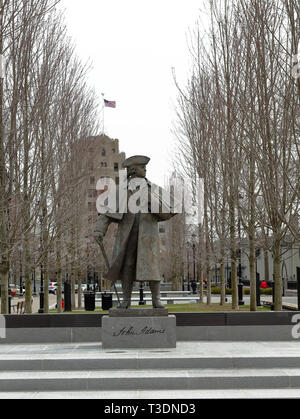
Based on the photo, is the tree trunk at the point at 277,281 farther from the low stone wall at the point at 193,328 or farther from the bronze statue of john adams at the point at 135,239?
the bronze statue of john adams at the point at 135,239

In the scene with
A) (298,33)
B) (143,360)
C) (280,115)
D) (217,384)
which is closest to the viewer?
(217,384)

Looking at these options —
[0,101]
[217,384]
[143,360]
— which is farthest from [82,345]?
[0,101]

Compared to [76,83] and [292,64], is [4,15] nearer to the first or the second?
[76,83]

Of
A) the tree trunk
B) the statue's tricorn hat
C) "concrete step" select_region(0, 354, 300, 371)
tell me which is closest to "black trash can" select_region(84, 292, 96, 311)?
the tree trunk

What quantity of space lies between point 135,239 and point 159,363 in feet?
8.80

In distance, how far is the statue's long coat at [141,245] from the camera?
34.2 feet

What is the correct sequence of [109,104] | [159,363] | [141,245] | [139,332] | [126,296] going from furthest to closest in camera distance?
[109,104], [126,296], [141,245], [139,332], [159,363]

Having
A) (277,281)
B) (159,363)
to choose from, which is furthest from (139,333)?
(277,281)

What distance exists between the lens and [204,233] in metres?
25.1

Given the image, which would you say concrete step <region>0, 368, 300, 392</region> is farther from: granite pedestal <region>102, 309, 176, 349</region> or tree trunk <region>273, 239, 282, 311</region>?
tree trunk <region>273, 239, 282, 311</region>

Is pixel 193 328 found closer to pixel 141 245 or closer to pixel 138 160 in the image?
pixel 141 245

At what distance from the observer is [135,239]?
35.3 ft

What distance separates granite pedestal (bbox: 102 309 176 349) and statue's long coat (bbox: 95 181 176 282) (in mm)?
766
